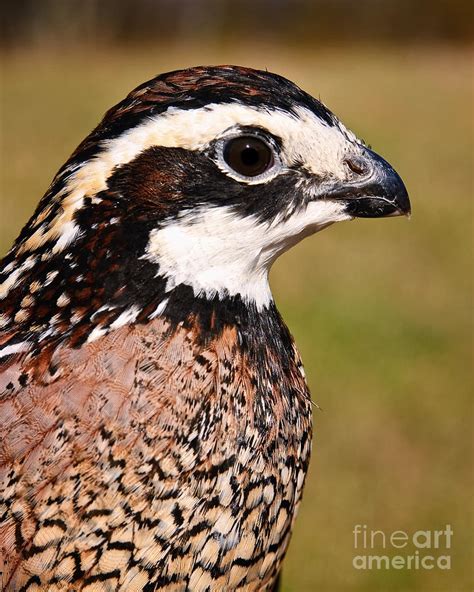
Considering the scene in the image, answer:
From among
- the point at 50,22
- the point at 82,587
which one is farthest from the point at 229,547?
the point at 50,22

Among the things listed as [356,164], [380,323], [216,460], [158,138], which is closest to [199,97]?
[158,138]

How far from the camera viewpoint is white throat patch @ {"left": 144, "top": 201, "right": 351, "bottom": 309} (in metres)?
2.62

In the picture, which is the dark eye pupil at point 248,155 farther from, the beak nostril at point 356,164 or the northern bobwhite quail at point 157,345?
the beak nostril at point 356,164

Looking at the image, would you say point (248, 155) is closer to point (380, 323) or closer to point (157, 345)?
point (157, 345)

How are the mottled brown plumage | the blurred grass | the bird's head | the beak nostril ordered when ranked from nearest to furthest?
1. the mottled brown plumage
2. the bird's head
3. the beak nostril
4. the blurred grass

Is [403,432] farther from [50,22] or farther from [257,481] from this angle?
[50,22]

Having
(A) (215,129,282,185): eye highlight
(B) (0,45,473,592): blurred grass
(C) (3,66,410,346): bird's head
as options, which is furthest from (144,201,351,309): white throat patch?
(B) (0,45,473,592): blurred grass

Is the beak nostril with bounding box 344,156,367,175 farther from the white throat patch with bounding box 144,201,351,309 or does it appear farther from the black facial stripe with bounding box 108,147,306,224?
the black facial stripe with bounding box 108,147,306,224

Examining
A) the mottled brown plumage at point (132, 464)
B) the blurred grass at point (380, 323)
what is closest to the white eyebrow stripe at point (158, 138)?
the mottled brown plumage at point (132, 464)

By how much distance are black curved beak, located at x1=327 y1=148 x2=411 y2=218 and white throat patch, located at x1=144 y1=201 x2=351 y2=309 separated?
5 centimetres

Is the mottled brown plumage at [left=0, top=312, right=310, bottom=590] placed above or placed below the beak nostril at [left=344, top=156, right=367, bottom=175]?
below

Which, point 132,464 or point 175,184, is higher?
point 175,184

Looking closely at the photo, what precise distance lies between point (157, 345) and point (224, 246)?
0.34m

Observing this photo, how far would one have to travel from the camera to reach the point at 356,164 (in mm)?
2857
